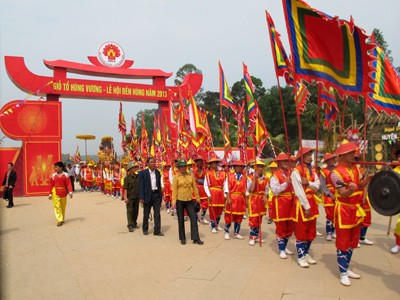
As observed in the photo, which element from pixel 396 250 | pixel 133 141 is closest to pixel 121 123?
pixel 133 141

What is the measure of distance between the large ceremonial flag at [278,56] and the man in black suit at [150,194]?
13.0 feet

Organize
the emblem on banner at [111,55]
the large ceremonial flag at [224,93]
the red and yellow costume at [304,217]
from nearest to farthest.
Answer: the red and yellow costume at [304,217] → the large ceremonial flag at [224,93] → the emblem on banner at [111,55]

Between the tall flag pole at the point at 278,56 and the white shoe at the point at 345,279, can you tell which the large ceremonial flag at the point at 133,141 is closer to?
the tall flag pole at the point at 278,56

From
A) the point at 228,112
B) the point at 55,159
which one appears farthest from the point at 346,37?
the point at 228,112

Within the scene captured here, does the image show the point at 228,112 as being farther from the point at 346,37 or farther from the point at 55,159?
the point at 346,37

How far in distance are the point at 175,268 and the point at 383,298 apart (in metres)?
2.94

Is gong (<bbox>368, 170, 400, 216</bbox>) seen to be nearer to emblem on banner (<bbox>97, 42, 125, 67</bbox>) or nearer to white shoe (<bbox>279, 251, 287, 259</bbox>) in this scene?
white shoe (<bbox>279, 251, 287, 259</bbox>)

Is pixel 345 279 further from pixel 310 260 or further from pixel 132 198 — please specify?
A: pixel 132 198

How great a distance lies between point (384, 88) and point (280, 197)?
2.50 metres

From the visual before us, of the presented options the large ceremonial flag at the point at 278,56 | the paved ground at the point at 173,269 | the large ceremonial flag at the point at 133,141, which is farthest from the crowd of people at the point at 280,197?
the large ceremonial flag at the point at 133,141

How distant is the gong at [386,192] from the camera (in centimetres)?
408

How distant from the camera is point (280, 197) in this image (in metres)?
5.82

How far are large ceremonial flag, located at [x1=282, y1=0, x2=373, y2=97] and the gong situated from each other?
1448mm

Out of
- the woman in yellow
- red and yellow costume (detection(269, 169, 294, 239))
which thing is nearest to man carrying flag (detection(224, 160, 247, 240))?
the woman in yellow
